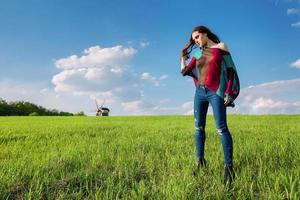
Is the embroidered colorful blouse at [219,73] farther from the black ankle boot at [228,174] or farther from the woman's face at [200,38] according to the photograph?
the black ankle boot at [228,174]

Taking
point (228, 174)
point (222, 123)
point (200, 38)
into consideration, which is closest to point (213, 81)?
point (222, 123)

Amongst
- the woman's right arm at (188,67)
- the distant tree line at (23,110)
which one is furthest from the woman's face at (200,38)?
the distant tree line at (23,110)

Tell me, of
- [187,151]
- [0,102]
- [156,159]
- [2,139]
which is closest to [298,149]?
[187,151]

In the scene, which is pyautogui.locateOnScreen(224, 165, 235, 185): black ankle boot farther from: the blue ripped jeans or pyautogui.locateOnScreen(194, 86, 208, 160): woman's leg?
pyautogui.locateOnScreen(194, 86, 208, 160): woman's leg

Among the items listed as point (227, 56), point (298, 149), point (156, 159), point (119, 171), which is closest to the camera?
point (227, 56)

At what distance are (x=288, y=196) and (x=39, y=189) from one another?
359cm

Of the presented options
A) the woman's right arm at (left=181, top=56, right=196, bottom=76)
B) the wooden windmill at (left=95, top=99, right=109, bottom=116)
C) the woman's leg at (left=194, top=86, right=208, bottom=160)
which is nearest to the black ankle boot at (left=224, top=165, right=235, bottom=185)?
the woman's leg at (left=194, top=86, right=208, bottom=160)

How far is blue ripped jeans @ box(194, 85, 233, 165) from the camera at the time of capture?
5.94 metres

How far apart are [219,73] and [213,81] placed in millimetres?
185

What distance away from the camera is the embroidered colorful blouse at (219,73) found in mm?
6066

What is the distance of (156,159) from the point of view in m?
8.25

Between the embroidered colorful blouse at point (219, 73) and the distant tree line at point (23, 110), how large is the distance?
230ft

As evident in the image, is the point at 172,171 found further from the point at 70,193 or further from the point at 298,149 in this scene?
the point at 298,149

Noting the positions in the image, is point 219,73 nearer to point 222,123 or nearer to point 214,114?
point 214,114
